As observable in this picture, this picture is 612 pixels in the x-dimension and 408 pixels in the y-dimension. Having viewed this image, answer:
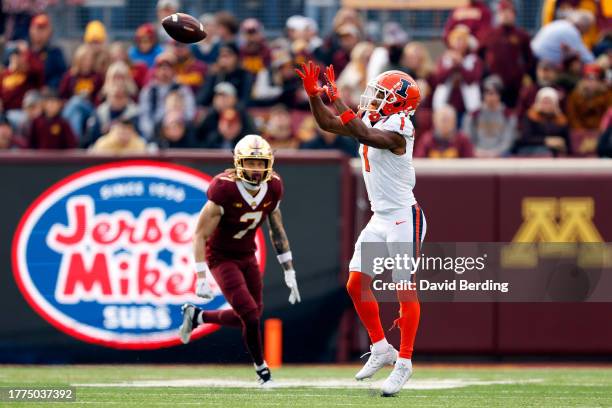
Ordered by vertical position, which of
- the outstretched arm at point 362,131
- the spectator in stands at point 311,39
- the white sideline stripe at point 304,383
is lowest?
the white sideline stripe at point 304,383

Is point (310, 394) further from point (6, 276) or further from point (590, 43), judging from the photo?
point (590, 43)

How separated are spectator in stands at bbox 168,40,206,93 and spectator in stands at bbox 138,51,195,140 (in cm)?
34

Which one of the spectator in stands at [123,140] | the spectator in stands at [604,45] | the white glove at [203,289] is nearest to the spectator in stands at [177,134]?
the spectator in stands at [123,140]

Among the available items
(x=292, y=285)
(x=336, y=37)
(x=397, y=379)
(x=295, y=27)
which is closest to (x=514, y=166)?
(x=292, y=285)

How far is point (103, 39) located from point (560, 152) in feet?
17.1

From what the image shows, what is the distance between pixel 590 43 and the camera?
16.1 meters

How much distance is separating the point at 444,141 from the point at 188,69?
11.0ft

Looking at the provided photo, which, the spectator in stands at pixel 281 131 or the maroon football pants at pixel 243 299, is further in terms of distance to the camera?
the spectator in stands at pixel 281 131

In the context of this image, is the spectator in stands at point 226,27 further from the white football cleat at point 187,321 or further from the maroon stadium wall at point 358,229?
the white football cleat at point 187,321

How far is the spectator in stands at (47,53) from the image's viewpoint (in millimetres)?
16250

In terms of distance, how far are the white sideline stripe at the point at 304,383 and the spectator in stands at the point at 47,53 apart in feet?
20.2

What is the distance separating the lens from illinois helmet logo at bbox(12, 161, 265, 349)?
1257cm

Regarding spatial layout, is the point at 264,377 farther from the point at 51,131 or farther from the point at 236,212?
the point at 51,131

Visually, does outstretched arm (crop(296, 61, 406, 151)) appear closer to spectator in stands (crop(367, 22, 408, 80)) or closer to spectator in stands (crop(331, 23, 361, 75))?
spectator in stands (crop(367, 22, 408, 80))
